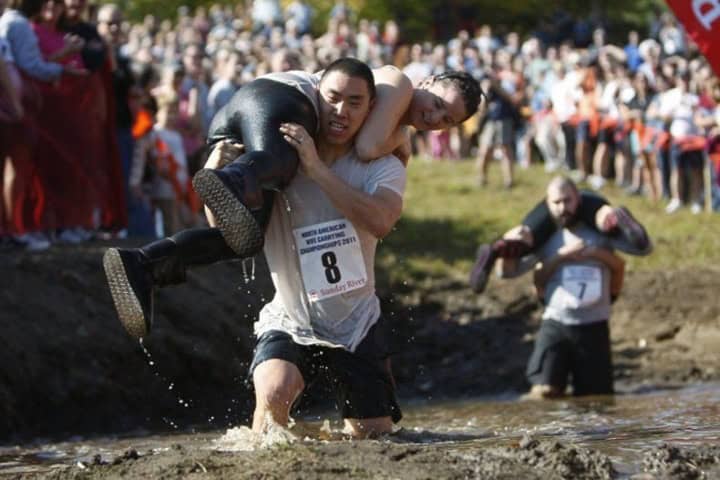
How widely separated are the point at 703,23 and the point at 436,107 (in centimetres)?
277

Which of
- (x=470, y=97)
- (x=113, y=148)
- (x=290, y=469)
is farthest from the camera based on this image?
(x=113, y=148)

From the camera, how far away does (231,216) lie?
6.80 meters

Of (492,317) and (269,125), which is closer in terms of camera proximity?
(269,125)

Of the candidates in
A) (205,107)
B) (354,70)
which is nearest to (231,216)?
(354,70)

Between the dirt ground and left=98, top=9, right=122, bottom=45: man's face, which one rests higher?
left=98, top=9, right=122, bottom=45: man's face

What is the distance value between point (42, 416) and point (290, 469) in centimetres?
500

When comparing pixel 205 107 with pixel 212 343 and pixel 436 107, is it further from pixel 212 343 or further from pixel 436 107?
pixel 436 107

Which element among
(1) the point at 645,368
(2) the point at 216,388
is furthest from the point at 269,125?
(1) the point at 645,368

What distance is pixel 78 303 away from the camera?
11875 mm

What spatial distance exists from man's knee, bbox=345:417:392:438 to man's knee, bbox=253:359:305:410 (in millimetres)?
509

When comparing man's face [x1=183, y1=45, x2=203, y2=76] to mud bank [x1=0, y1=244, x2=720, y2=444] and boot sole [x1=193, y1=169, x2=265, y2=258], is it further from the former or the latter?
boot sole [x1=193, y1=169, x2=265, y2=258]

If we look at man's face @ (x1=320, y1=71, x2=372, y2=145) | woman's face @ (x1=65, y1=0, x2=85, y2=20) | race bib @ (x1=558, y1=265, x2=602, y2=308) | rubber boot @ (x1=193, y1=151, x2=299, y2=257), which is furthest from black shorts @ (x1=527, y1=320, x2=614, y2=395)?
rubber boot @ (x1=193, y1=151, x2=299, y2=257)

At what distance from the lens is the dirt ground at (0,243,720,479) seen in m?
6.43

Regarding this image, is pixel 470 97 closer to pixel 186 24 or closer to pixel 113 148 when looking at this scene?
pixel 113 148
